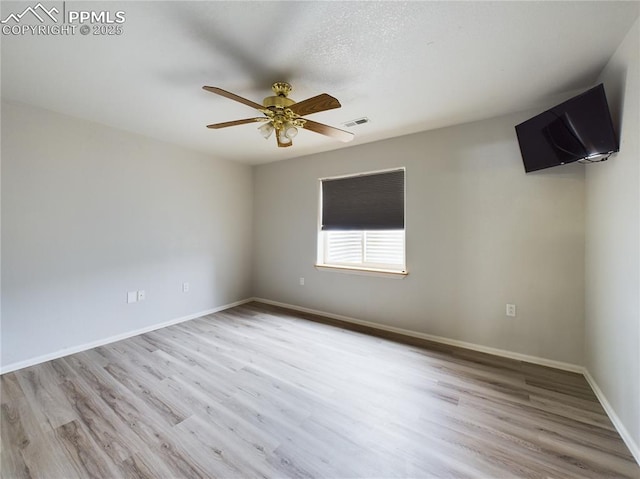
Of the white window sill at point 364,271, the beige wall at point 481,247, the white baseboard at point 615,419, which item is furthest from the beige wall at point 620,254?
the white window sill at point 364,271

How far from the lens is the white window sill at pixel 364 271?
3196mm

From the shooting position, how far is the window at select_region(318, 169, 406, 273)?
3.33m

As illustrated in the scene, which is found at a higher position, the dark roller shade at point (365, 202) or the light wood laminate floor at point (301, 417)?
the dark roller shade at point (365, 202)

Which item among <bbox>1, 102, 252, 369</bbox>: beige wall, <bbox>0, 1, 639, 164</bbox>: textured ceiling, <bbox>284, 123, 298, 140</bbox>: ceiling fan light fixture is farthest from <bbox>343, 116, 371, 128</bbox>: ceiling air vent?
<bbox>1, 102, 252, 369</bbox>: beige wall

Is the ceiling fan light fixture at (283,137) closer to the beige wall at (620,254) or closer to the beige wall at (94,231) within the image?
the beige wall at (94,231)

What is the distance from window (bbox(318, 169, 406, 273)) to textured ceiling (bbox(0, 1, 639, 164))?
1007 millimetres

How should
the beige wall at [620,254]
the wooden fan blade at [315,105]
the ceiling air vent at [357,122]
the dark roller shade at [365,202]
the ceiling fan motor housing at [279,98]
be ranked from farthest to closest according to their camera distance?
the dark roller shade at [365,202] < the ceiling air vent at [357,122] < the ceiling fan motor housing at [279,98] < the wooden fan blade at [315,105] < the beige wall at [620,254]

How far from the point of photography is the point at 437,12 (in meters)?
1.37

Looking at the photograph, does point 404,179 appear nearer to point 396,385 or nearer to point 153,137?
point 396,385

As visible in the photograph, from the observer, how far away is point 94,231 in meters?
2.80

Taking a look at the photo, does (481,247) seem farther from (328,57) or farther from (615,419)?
(328,57)

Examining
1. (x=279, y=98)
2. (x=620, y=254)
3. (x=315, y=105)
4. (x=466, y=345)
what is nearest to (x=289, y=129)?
(x=279, y=98)

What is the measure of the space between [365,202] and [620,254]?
2.40 meters

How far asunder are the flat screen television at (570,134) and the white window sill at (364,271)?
1.66 m
